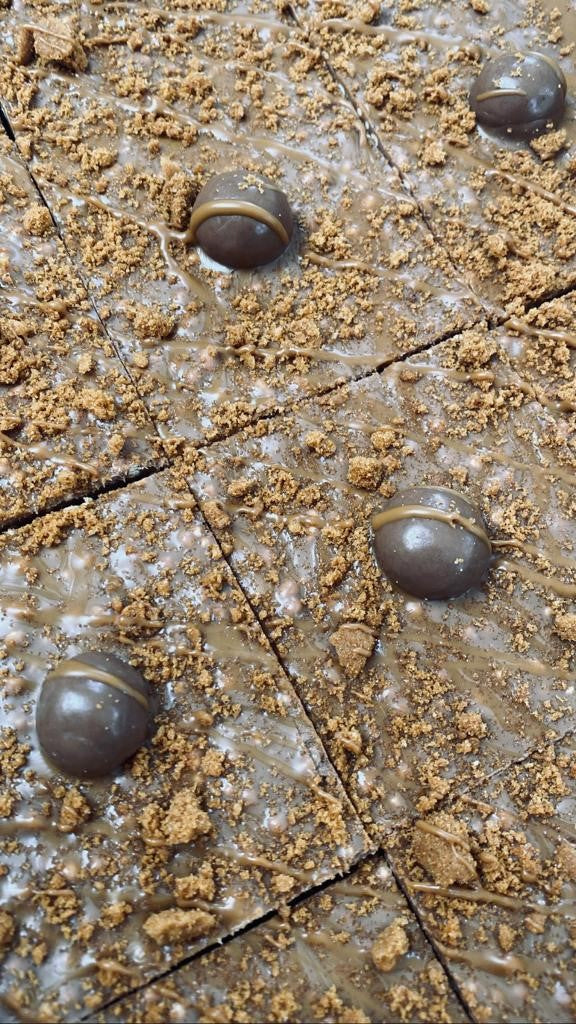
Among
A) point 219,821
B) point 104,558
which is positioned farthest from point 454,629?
point 104,558

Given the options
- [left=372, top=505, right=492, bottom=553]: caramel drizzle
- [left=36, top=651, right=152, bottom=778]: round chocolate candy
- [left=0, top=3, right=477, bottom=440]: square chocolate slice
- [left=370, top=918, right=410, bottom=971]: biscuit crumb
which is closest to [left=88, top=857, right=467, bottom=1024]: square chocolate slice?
[left=370, top=918, right=410, bottom=971]: biscuit crumb

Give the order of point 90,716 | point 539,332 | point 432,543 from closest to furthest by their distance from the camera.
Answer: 1. point 90,716
2. point 432,543
3. point 539,332

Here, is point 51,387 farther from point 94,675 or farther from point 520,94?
point 520,94

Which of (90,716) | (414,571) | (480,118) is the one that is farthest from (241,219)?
(90,716)

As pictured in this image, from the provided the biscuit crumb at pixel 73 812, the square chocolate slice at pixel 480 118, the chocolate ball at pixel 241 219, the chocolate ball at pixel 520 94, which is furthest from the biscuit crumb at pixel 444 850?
the chocolate ball at pixel 520 94

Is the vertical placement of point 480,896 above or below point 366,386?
below

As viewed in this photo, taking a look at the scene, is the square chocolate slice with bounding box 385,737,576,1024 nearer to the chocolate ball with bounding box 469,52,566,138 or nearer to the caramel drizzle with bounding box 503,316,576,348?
the caramel drizzle with bounding box 503,316,576,348

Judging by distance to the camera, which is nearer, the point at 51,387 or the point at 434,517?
the point at 434,517
